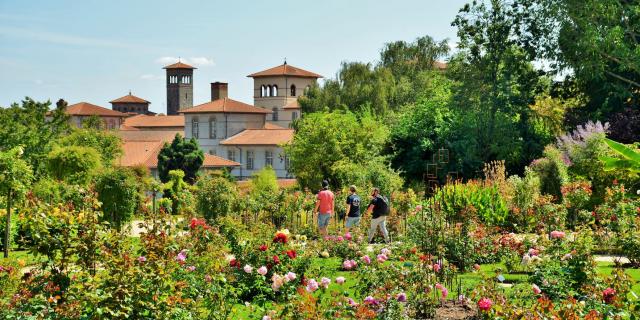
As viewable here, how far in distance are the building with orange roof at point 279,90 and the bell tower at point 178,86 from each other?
1358 inches

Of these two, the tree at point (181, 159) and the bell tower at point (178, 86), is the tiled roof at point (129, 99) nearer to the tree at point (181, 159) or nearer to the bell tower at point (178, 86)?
the bell tower at point (178, 86)

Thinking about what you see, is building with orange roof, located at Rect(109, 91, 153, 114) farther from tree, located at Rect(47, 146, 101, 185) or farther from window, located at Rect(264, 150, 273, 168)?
tree, located at Rect(47, 146, 101, 185)

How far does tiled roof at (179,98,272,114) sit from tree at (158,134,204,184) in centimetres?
2809

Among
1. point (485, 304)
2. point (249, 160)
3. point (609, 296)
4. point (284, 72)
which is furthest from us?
point (284, 72)

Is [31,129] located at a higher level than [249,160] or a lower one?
higher

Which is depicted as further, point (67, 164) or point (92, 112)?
point (92, 112)

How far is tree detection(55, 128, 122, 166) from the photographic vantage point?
2123 inches

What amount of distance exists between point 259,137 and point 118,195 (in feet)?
185

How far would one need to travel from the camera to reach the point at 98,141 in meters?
57.1

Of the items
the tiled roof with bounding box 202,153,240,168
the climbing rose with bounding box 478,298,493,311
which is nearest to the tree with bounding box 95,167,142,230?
the climbing rose with bounding box 478,298,493,311

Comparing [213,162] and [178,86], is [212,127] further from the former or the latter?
[178,86]

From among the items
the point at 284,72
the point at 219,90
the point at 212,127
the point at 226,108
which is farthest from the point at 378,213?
the point at 219,90

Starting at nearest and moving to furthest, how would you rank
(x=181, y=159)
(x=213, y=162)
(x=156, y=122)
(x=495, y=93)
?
(x=495, y=93) → (x=181, y=159) → (x=213, y=162) → (x=156, y=122)

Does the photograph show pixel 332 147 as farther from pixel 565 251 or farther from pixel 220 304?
pixel 220 304
